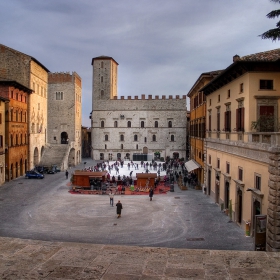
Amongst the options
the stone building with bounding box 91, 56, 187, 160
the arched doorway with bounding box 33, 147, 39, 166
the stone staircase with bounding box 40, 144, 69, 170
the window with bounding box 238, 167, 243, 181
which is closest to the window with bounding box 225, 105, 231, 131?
the window with bounding box 238, 167, 243, 181

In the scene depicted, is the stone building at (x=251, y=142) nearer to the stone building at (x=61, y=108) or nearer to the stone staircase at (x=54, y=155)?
the stone staircase at (x=54, y=155)

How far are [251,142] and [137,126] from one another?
5181cm

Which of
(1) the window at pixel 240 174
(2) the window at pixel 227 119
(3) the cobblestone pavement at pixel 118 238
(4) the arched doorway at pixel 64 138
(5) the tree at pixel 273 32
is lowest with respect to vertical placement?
(3) the cobblestone pavement at pixel 118 238

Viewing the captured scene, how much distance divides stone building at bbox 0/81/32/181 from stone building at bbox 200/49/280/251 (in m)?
22.9

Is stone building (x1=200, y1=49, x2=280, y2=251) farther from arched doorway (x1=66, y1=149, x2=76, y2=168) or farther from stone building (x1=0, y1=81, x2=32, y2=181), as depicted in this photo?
arched doorway (x1=66, y1=149, x2=76, y2=168)

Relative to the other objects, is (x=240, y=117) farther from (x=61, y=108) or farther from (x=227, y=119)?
(x=61, y=108)

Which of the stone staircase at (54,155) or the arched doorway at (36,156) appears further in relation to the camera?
the stone staircase at (54,155)

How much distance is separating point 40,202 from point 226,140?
13824mm

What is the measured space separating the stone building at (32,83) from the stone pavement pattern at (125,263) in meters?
34.9

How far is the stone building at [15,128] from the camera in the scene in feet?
120

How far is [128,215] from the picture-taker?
21.4m

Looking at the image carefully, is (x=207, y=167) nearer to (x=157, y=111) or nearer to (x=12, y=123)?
(x=12, y=123)

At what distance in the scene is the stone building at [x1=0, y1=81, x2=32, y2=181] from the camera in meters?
36.7

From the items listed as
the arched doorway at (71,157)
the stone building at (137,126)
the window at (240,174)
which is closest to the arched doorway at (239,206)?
the window at (240,174)
